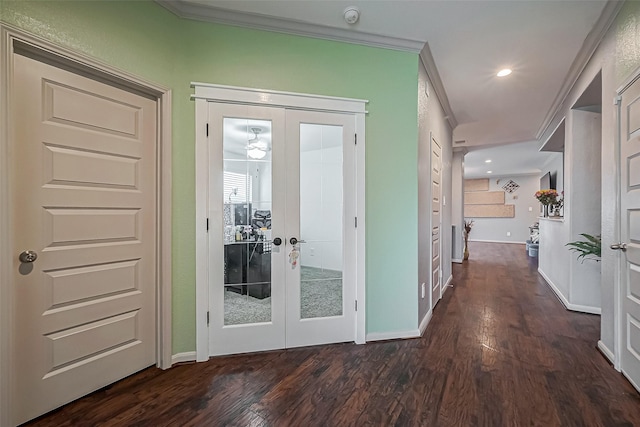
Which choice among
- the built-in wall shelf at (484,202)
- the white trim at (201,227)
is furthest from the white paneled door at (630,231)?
the built-in wall shelf at (484,202)

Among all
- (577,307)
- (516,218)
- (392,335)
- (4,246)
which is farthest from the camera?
(516,218)

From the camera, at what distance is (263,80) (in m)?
2.29

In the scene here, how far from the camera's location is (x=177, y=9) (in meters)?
2.07

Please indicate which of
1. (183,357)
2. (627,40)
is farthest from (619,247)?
(183,357)

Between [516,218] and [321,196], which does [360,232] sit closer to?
[321,196]

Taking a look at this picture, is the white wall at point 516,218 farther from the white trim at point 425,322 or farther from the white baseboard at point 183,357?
the white baseboard at point 183,357

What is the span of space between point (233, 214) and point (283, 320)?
964 mm

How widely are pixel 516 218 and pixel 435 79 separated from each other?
920 cm

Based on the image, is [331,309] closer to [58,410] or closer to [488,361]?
[488,361]

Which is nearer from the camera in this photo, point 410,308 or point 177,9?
point 177,9

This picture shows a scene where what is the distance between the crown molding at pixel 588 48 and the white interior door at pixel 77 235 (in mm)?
3447

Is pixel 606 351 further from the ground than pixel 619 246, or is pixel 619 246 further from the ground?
pixel 619 246

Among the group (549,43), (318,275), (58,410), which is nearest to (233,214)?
(318,275)

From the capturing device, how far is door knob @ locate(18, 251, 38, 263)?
1.51 meters
